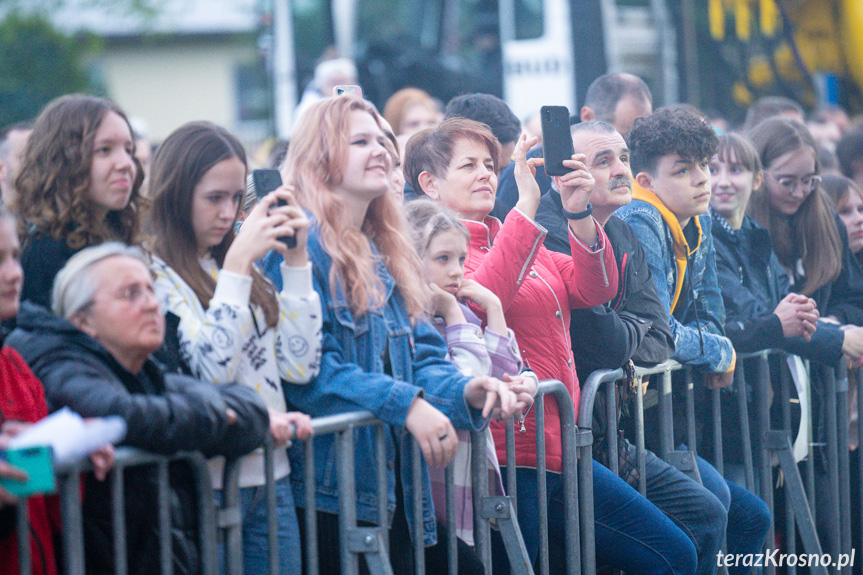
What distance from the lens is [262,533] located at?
283 centimetres

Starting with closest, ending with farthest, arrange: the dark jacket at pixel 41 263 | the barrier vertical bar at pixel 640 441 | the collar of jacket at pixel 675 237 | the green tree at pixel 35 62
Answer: the dark jacket at pixel 41 263 < the barrier vertical bar at pixel 640 441 < the collar of jacket at pixel 675 237 < the green tree at pixel 35 62

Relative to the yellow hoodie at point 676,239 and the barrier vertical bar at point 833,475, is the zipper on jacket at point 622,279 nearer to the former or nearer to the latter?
the yellow hoodie at point 676,239

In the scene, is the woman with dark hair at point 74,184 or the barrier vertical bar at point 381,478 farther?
the barrier vertical bar at point 381,478

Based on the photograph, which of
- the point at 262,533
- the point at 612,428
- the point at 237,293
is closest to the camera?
the point at 237,293

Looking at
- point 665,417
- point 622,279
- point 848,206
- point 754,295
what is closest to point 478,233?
point 622,279

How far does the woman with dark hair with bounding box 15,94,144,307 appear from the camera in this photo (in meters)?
2.77

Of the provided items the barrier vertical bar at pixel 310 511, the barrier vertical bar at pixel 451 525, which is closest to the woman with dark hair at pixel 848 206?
the barrier vertical bar at pixel 451 525

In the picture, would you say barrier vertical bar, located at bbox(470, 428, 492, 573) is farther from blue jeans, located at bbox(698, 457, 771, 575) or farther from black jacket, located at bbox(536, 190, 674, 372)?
blue jeans, located at bbox(698, 457, 771, 575)

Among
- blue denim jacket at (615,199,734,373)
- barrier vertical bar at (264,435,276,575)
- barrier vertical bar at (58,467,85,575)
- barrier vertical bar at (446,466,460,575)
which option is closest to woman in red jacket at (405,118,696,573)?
barrier vertical bar at (446,466,460,575)

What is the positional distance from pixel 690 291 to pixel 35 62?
55.1 ft

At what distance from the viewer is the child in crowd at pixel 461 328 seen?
3.31 metres

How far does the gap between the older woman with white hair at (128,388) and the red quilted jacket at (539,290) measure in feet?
3.84

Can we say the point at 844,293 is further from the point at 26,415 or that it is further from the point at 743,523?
the point at 26,415

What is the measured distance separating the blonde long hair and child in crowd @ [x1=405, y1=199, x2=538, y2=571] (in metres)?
0.17
